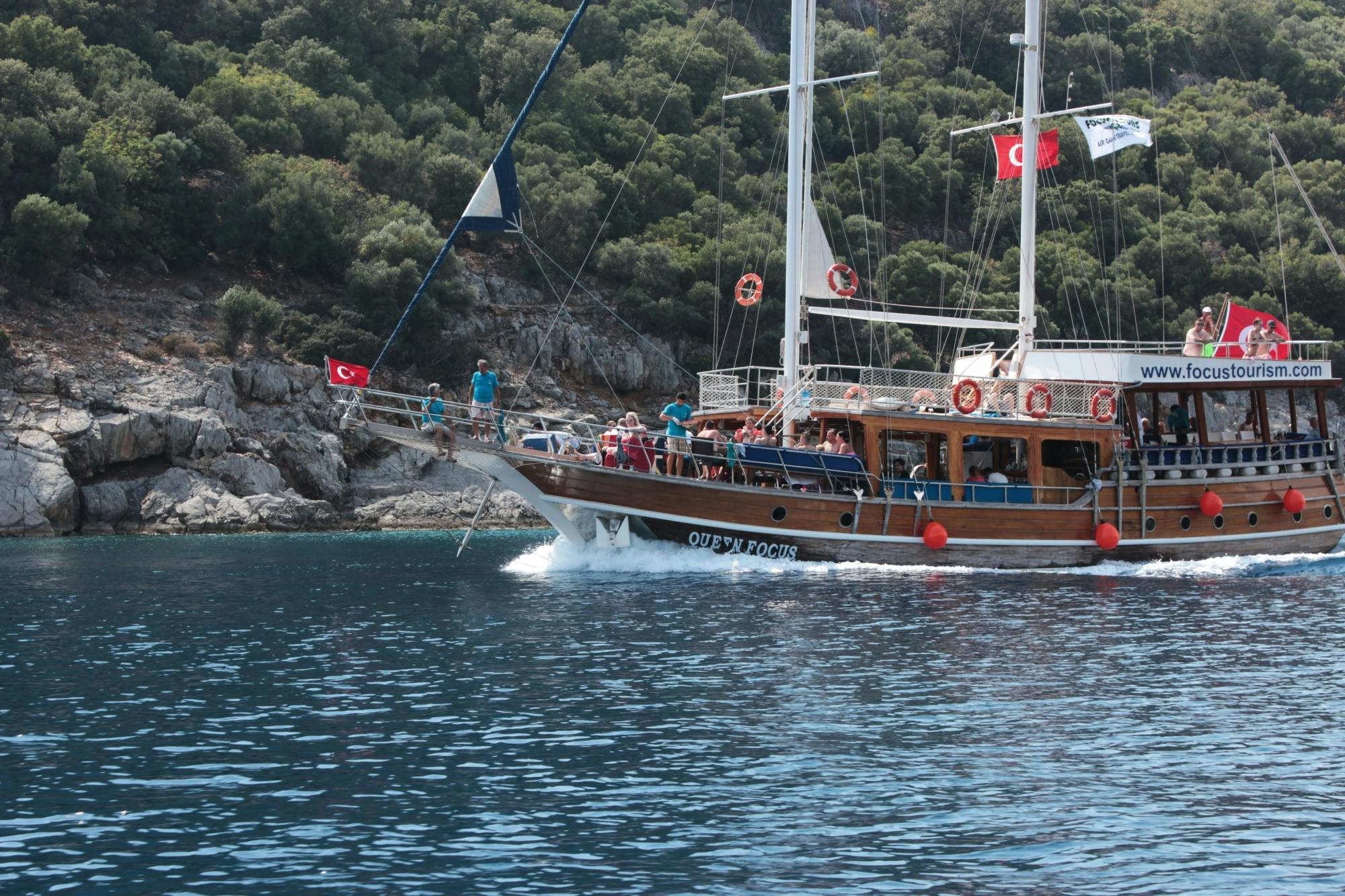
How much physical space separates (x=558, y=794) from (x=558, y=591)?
13399 millimetres

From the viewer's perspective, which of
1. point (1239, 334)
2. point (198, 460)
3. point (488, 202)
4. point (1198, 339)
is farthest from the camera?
point (198, 460)

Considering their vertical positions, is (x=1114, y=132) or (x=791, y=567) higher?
(x=1114, y=132)

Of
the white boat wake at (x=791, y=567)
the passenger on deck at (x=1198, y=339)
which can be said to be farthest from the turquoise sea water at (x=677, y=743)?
the passenger on deck at (x=1198, y=339)

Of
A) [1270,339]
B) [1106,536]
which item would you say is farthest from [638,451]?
[1270,339]

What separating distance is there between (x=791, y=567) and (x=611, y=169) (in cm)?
4164

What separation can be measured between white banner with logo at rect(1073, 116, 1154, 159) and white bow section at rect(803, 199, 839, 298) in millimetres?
6816

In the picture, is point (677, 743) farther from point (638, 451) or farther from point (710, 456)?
point (638, 451)

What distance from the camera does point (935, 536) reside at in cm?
2852

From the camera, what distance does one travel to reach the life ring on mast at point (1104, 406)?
2950 cm

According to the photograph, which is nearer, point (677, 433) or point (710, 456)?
point (710, 456)

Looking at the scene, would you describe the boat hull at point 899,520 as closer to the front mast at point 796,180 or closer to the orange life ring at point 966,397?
the orange life ring at point 966,397

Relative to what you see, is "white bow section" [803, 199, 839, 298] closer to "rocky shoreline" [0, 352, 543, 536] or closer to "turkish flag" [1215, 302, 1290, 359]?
"turkish flag" [1215, 302, 1290, 359]

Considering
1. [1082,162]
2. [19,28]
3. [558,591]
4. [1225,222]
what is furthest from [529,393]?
[1225,222]

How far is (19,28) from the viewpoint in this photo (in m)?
56.3
